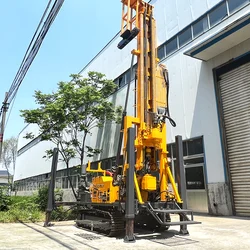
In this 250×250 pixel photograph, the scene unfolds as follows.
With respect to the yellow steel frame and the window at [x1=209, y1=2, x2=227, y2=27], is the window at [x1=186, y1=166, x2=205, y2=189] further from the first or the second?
the window at [x1=209, y1=2, x2=227, y2=27]

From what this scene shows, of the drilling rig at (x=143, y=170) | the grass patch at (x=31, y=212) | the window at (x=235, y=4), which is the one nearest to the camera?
the drilling rig at (x=143, y=170)

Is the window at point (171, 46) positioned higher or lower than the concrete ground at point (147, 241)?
higher

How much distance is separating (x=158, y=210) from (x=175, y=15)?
11925 millimetres

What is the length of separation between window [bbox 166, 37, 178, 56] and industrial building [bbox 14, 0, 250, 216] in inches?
2.2

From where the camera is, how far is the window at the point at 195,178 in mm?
11695

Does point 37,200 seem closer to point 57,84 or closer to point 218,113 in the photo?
point 57,84

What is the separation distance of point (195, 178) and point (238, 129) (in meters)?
3.08

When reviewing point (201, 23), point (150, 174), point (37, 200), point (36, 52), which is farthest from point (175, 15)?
point (37, 200)

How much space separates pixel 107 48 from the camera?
70.3 ft

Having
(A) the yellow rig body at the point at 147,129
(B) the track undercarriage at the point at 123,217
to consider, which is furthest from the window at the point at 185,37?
(B) the track undercarriage at the point at 123,217

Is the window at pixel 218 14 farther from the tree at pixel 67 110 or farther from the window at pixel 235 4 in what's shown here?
the tree at pixel 67 110

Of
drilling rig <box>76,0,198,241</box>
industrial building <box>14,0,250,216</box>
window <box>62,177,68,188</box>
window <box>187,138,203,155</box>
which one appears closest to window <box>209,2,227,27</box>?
industrial building <box>14,0,250,216</box>

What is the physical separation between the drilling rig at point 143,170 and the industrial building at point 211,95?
434cm

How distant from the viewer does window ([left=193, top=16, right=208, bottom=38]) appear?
12.3 meters
